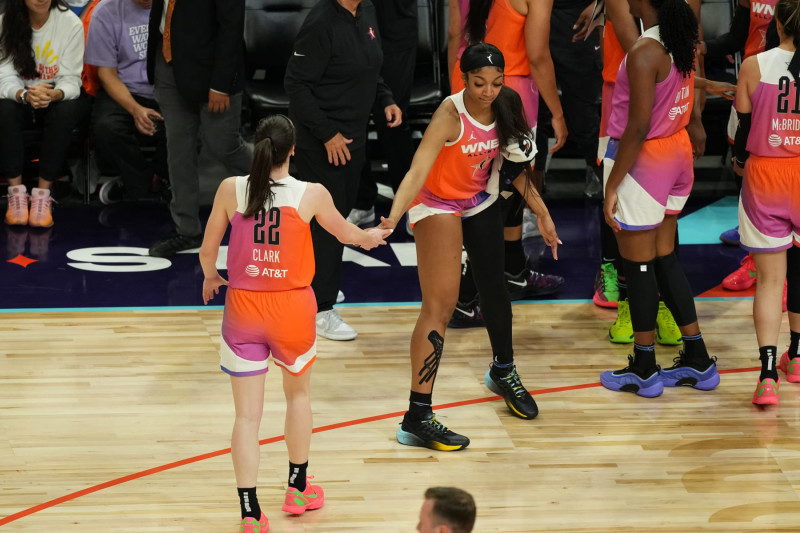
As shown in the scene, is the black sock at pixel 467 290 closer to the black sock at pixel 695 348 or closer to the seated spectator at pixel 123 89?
the black sock at pixel 695 348

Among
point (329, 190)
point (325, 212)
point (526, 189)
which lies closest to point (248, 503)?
point (325, 212)

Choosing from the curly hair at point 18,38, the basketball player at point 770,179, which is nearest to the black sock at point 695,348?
the basketball player at point 770,179

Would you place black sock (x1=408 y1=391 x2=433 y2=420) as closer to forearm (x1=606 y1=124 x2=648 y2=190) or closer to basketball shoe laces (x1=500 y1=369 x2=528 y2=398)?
basketball shoe laces (x1=500 y1=369 x2=528 y2=398)

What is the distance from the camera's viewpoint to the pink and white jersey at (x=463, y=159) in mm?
4457

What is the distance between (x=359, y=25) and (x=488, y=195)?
1.36 m

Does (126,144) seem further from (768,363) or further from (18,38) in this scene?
(768,363)

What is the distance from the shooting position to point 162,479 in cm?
430

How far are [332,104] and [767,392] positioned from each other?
2.41 metres

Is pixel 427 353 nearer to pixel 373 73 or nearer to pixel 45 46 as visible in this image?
pixel 373 73

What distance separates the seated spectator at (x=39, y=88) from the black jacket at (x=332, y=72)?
2546 millimetres

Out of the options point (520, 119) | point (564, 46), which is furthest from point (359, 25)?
point (564, 46)

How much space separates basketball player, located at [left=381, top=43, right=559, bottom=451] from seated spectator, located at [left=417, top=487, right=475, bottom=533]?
1.77 meters

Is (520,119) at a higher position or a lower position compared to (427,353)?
higher

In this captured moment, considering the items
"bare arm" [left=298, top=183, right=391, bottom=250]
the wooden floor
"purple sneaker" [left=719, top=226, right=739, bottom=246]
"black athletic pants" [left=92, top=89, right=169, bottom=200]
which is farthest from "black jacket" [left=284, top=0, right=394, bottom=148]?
"purple sneaker" [left=719, top=226, right=739, bottom=246]
